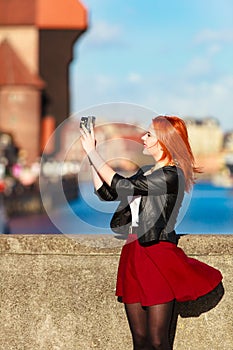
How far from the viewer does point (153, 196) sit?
3656mm

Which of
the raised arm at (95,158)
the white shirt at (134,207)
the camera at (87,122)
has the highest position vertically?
the camera at (87,122)

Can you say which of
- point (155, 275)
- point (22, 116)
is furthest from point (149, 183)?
point (22, 116)

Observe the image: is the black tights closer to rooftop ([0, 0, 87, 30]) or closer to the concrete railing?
the concrete railing

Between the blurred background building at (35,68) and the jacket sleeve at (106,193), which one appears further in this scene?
the blurred background building at (35,68)

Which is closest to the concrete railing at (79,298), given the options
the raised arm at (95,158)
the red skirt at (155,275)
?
the red skirt at (155,275)

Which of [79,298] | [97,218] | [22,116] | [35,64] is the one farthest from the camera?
[35,64]

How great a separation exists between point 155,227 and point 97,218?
111cm

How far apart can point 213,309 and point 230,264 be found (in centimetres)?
30

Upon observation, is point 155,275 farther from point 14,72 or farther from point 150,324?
point 14,72

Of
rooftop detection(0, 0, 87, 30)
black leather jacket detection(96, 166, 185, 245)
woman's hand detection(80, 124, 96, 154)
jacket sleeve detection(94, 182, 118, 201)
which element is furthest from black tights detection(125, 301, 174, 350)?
rooftop detection(0, 0, 87, 30)

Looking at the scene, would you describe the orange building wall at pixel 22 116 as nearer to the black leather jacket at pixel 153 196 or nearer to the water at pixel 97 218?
the water at pixel 97 218

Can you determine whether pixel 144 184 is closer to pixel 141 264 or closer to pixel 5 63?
pixel 141 264

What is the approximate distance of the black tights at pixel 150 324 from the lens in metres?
3.72

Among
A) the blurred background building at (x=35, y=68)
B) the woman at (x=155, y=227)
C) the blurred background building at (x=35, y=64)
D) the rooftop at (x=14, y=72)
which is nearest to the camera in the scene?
the woman at (x=155, y=227)
